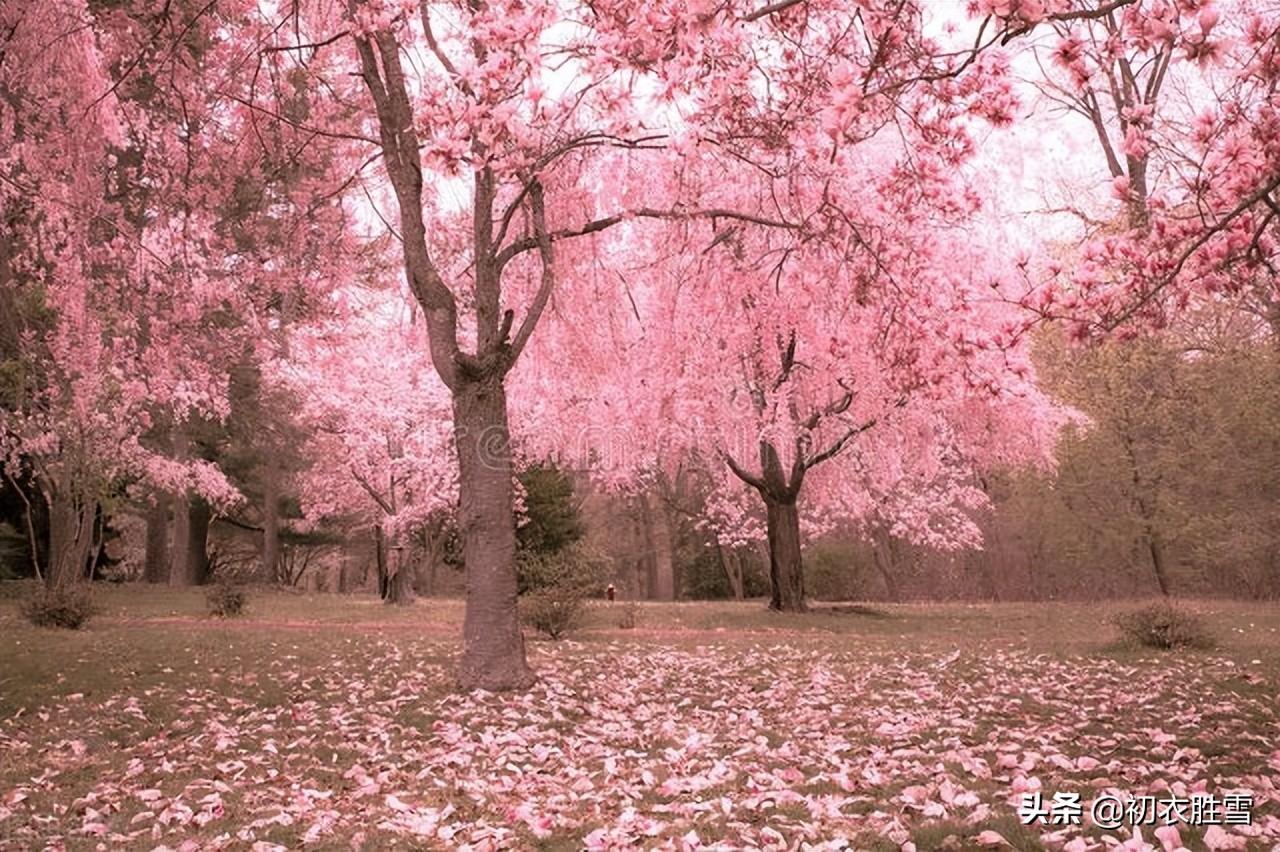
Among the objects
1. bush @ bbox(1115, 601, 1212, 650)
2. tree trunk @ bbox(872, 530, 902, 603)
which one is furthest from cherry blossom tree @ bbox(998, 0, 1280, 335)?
tree trunk @ bbox(872, 530, 902, 603)

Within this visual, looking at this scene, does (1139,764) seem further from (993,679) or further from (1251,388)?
(1251,388)

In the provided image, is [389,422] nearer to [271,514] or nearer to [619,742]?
[271,514]

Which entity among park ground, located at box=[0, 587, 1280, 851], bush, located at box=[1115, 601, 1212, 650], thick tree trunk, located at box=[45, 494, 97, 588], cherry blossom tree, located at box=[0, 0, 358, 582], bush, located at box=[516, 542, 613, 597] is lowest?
park ground, located at box=[0, 587, 1280, 851]

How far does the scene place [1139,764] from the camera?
5891 mm

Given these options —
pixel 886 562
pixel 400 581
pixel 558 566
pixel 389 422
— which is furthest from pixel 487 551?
pixel 886 562

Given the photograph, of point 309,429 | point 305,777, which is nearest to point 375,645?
point 305,777

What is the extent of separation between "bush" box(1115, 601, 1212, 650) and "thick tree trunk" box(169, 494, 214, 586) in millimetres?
24055

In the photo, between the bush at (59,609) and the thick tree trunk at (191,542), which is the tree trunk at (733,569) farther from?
the bush at (59,609)

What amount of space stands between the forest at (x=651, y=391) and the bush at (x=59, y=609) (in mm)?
135

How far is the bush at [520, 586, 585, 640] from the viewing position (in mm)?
14234

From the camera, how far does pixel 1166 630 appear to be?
12.4 metres

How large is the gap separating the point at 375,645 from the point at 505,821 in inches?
322

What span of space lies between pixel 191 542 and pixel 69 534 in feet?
53.6

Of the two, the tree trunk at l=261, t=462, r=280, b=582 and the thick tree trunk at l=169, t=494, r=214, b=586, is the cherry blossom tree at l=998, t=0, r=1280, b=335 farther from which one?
the tree trunk at l=261, t=462, r=280, b=582
